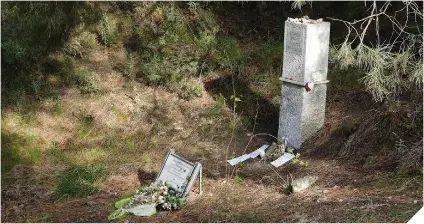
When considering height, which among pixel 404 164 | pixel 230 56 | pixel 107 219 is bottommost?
pixel 107 219

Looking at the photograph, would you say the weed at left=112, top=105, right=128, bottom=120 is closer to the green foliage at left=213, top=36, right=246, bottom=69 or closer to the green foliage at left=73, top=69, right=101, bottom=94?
the green foliage at left=73, top=69, right=101, bottom=94

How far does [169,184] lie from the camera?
6.78 m

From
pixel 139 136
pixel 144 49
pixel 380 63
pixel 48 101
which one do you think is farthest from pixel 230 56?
pixel 380 63

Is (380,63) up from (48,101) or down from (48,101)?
up

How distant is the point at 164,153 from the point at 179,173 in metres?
1.66

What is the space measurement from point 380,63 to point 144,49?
5263 millimetres

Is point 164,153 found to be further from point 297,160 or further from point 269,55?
point 269,55

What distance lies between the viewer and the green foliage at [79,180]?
7109 millimetres

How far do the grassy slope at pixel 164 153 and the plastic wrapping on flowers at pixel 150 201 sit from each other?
0.41 ft

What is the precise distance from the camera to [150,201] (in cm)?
645

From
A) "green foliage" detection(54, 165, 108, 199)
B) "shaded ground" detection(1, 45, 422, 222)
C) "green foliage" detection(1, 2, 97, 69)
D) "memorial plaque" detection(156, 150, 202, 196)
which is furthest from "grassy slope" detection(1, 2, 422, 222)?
"green foliage" detection(1, 2, 97, 69)

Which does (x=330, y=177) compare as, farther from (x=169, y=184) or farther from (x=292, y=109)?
(x=169, y=184)

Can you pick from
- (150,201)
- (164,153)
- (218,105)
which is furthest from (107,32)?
(150,201)

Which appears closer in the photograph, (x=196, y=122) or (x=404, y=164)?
(x=404, y=164)
